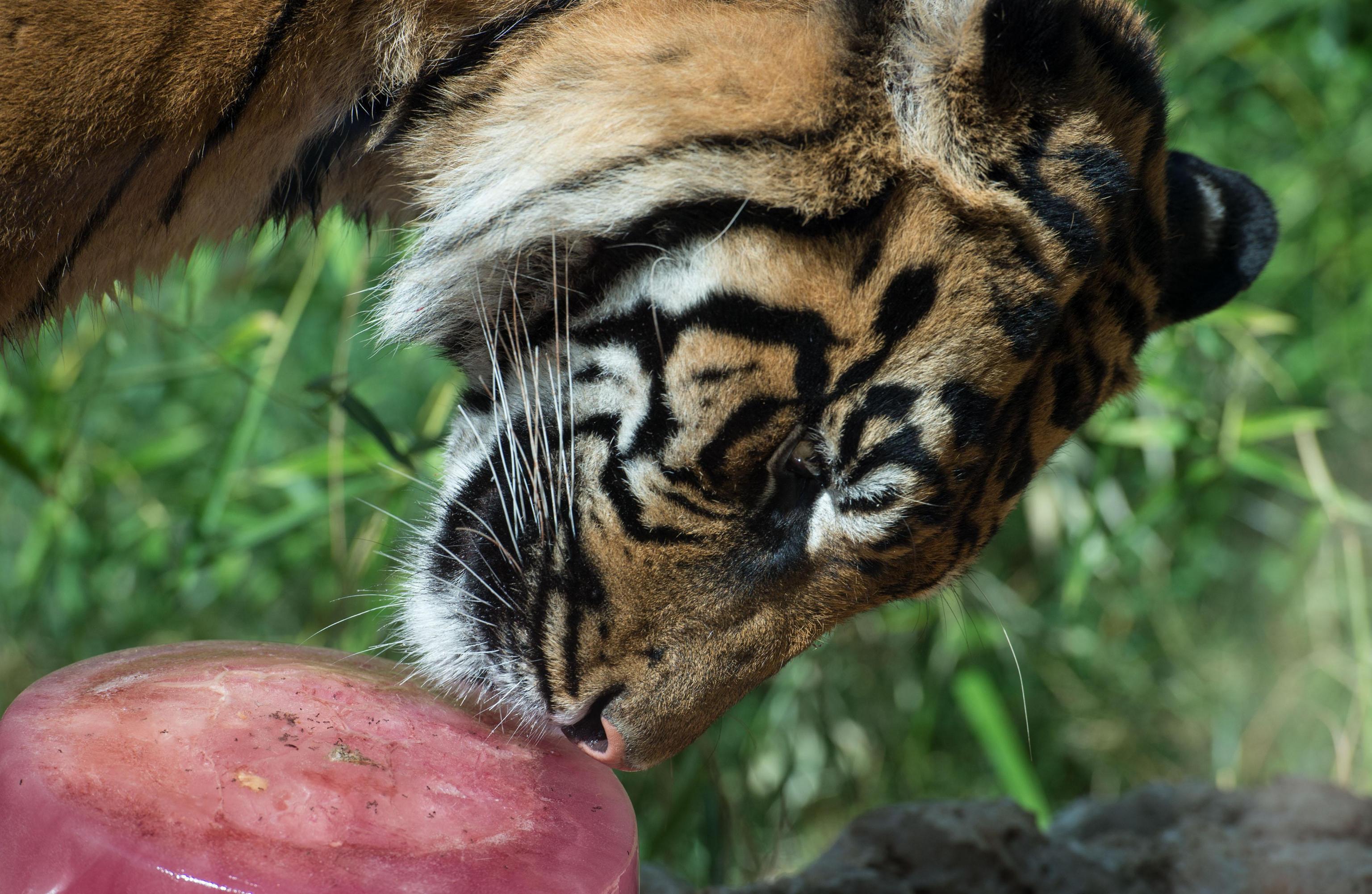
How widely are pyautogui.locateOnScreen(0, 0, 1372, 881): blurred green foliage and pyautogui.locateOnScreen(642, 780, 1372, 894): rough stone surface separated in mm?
486

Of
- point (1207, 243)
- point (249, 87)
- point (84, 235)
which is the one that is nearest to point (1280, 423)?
point (1207, 243)

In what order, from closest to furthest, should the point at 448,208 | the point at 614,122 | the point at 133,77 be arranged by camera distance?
the point at 133,77 → the point at 614,122 → the point at 448,208

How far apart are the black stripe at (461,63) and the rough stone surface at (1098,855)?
3.50ft

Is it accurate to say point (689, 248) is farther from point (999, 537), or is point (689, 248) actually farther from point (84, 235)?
point (999, 537)

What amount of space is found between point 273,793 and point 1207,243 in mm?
1278

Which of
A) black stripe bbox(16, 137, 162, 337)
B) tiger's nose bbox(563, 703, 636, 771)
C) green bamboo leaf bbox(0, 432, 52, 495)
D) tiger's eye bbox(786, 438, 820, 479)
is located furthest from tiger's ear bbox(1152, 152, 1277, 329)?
green bamboo leaf bbox(0, 432, 52, 495)

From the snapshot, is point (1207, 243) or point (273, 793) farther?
point (1207, 243)

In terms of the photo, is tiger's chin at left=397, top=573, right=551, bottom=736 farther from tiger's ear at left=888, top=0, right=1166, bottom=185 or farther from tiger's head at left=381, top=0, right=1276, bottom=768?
tiger's ear at left=888, top=0, right=1166, bottom=185

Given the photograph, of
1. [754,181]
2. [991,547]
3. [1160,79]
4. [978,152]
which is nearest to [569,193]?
[754,181]

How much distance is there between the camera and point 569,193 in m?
1.32

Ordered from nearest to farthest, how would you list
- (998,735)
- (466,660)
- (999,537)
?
(466,660) < (998,735) < (999,537)

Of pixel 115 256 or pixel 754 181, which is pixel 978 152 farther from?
pixel 115 256

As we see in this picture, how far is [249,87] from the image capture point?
1247 millimetres

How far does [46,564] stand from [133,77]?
2011 mm
